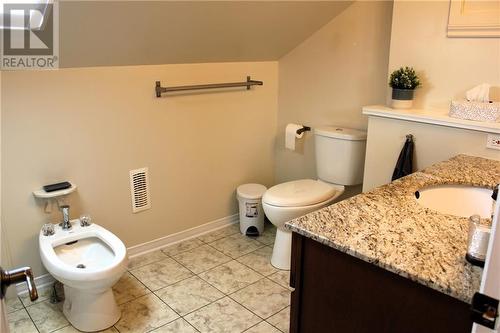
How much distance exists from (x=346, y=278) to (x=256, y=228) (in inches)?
76.7

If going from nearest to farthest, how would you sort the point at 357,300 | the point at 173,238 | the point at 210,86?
the point at 357,300 → the point at 210,86 → the point at 173,238

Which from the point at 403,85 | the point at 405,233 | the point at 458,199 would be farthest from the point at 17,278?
the point at 403,85

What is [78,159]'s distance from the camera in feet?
7.97

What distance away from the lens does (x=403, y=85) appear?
224cm

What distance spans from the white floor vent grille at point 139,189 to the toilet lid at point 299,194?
77 centimetres

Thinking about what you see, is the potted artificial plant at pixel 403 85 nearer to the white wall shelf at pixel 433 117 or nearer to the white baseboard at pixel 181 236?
the white wall shelf at pixel 433 117

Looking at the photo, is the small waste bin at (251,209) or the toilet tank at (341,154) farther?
the small waste bin at (251,209)

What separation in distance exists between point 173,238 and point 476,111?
6.72 ft

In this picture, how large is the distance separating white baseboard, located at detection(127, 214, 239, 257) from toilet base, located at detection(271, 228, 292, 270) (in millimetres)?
666

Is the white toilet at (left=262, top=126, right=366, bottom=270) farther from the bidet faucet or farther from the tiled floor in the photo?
the bidet faucet

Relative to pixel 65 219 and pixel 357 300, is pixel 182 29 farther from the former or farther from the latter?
pixel 357 300

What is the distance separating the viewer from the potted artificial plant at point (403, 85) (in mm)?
2237

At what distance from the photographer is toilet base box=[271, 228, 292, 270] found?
2654mm

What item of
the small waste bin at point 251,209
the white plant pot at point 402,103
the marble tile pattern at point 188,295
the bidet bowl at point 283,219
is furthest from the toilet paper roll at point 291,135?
the marble tile pattern at point 188,295
